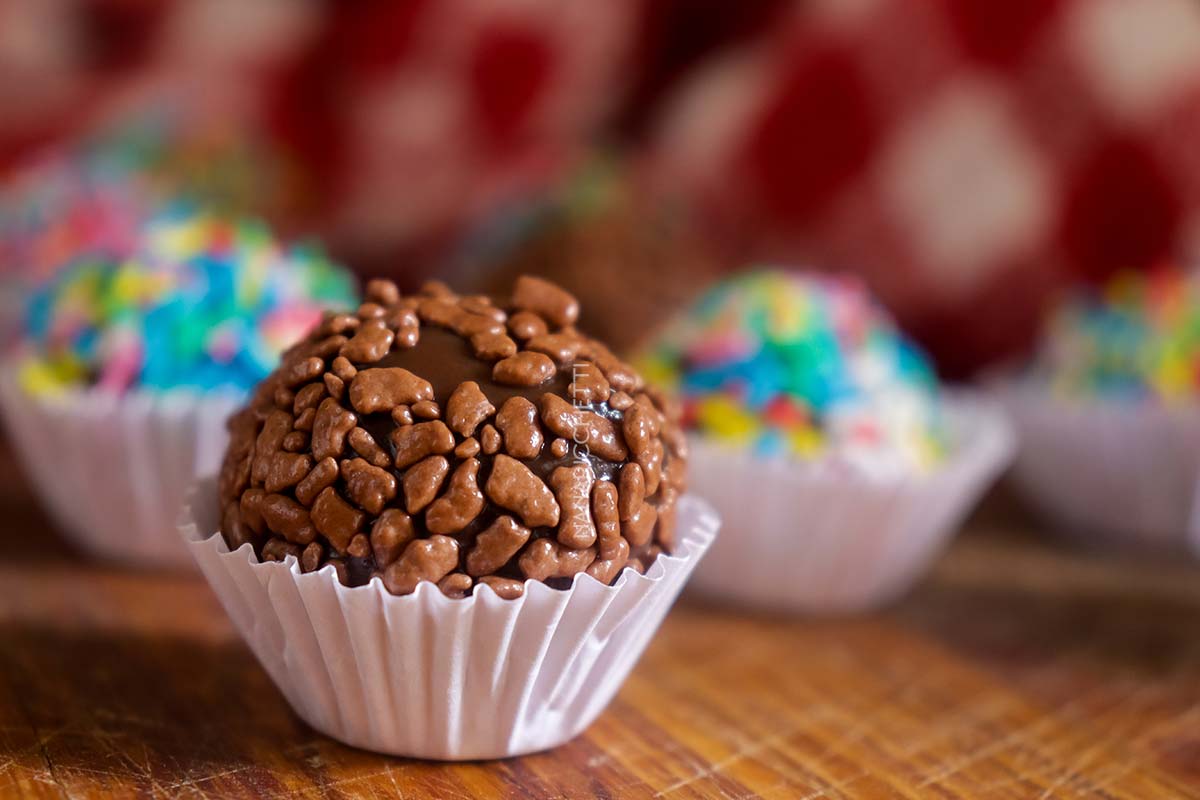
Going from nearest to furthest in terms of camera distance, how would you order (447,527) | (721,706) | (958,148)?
→ (447,527), (721,706), (958,148)

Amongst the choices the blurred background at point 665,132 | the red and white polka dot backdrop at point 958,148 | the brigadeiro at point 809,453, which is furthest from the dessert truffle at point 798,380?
the red and white polka dot backdrop at point 958,148

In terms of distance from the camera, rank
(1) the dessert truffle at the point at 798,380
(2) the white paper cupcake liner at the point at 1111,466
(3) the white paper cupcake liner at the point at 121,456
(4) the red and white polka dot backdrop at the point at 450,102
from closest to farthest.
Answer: (3) the white paper cupcake liner at the point at 121,456, (1) the dessert truffle at the point at 798,380, (2) the white paper cupcake liner at the point at 1111,466, (4) the red and white polka dot backdrop at the point at 450,102

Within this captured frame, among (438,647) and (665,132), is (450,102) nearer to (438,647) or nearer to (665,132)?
(665,132)

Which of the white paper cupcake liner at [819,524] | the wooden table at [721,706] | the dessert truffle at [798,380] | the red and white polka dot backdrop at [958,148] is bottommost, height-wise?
the wooden table at [721,706]

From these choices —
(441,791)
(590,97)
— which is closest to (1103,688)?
(441,791)

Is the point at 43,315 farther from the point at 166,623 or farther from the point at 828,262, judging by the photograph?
the point at 828,262

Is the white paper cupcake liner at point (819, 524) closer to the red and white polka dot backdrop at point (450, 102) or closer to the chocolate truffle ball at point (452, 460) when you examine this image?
the chocolate truffle ball at point (452, 460)

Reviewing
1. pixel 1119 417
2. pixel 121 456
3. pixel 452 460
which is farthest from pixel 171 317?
pixel 1119 417

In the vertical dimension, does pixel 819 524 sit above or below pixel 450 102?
below
